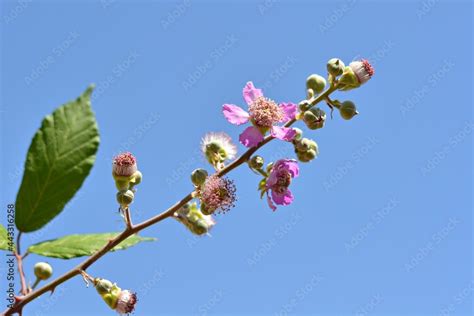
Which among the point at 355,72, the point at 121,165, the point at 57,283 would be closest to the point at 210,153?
the point at 121,165

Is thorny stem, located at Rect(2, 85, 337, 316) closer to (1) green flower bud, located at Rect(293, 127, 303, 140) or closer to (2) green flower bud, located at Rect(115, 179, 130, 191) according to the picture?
(1) green flower bud, located at Rect(293, 127, 303, 140)

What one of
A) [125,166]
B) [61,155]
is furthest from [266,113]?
[61,155]

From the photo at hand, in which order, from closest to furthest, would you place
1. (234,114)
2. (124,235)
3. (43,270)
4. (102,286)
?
(43,270) < (124,235) < (102,286) < (234,114)

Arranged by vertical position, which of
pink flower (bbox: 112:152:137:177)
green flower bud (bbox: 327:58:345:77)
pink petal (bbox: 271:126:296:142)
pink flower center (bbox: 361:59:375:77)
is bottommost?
pink flower (bbox: 112:152:137:177)

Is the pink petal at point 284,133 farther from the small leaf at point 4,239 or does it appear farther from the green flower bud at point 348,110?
the small leaf at point 4,239

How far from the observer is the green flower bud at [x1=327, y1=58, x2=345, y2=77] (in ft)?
7.41

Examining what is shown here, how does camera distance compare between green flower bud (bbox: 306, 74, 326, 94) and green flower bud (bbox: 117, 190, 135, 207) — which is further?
green flower bud (bbox: 306, 74, 326, 94)

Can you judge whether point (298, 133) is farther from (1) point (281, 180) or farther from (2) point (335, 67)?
(2) point (335, 67)

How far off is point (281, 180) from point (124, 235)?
0.68 meters

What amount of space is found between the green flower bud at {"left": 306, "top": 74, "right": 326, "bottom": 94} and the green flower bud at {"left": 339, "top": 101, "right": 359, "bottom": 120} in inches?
4.7

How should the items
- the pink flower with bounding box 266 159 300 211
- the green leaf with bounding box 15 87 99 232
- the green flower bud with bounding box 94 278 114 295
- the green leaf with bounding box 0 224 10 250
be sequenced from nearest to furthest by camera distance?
the green leaf with bounding box 15 87 99 232 → the green leaf with bounding box 0 224 10 250 → the green flower bud with bounding box 94 278 114 295 → the pink flower with bounding box 266 159 300 211

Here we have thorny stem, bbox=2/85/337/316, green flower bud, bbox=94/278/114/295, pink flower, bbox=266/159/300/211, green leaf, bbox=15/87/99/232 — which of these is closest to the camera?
green leaf, bbox=15/87/99/232

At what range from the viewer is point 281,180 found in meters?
2.22

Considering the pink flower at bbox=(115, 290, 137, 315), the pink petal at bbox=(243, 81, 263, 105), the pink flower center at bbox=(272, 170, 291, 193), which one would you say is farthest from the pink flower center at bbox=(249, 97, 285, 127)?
the pink flower at bbox=(115, 290, 137, 315)
